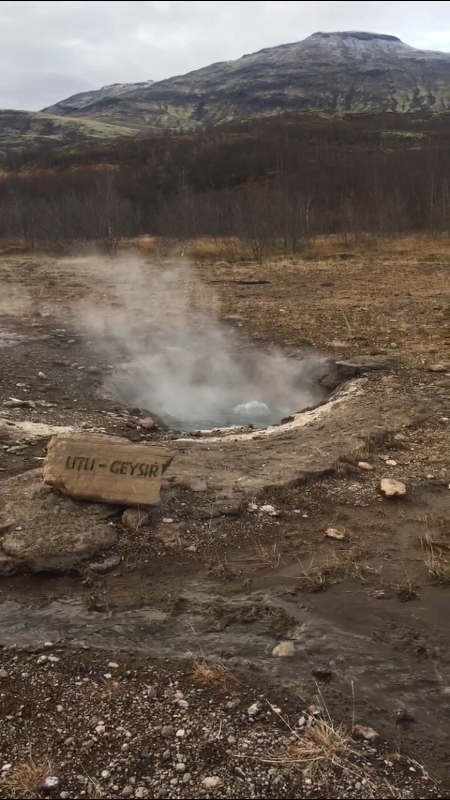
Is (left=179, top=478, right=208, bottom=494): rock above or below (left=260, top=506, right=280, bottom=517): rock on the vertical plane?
above

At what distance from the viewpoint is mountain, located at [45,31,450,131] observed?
101500 millimetres

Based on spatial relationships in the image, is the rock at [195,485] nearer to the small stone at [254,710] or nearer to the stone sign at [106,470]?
the stone sign at [106,470]

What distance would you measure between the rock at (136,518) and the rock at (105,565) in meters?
0.30

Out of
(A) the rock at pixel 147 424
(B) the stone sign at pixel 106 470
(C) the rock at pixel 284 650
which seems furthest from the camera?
(A) the rock at pixel 147 424

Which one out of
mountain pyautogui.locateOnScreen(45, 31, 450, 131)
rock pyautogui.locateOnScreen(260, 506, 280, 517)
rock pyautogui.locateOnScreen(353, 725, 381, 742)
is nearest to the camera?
rock pyautogui.locateOnScreen(353, 725, 381, 742)

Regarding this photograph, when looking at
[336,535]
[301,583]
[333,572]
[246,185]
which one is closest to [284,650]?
[301,583]

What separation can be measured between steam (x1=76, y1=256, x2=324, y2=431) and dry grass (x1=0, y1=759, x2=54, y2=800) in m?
4.78

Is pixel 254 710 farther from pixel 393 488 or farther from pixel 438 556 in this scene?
pixel 393 488

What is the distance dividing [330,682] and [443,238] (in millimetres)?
29514

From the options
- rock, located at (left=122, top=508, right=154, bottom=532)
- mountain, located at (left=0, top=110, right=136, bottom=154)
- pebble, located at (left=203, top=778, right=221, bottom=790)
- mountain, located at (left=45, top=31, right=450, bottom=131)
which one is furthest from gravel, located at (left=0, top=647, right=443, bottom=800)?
mountain, located at (left=45, top=31, right=450, bottom=131)

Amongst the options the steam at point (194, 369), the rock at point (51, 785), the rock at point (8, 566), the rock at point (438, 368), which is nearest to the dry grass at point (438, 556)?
the rock at point (51, 785)

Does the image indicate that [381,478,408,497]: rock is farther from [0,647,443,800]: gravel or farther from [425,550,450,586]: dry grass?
[0,647,443,800]: gravel

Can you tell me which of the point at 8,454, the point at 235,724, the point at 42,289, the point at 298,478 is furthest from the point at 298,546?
the point at 42,289

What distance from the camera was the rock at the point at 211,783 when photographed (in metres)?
2.38
